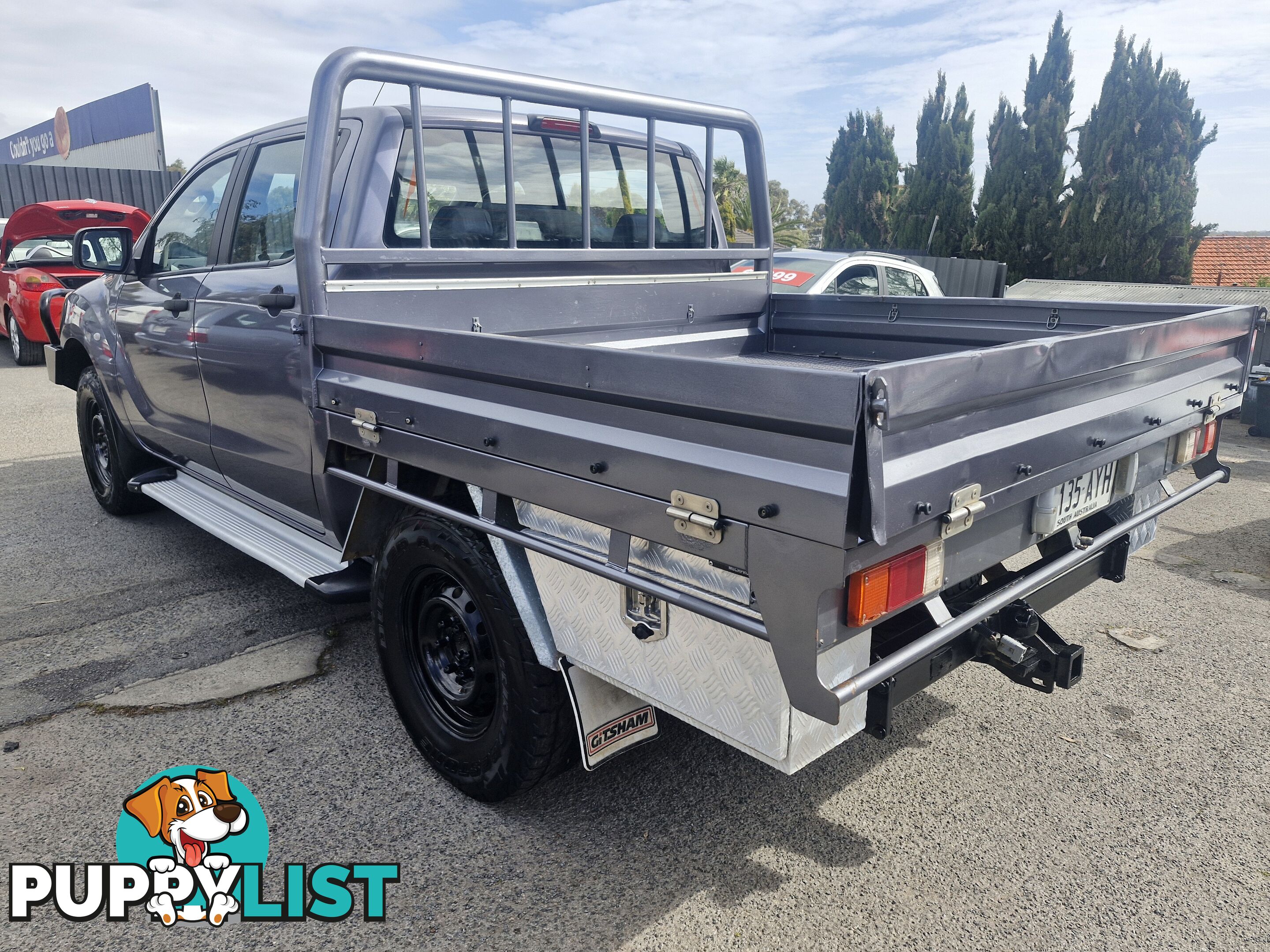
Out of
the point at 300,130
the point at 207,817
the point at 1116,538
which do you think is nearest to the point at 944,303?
the point at 1116,538

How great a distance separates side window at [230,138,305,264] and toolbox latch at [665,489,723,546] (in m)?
2.23

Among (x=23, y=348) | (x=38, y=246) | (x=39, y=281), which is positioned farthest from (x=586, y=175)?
(x=23, y=348)

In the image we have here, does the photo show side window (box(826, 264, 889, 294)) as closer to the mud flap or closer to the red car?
the mud flap

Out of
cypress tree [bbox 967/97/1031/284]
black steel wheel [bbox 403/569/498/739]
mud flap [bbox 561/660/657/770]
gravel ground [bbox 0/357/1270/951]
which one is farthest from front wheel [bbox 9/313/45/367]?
cypress tree [bbox 967/97/1031/284]

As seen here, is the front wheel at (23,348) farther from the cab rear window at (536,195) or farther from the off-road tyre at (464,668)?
the off-road tyre at (464,668)

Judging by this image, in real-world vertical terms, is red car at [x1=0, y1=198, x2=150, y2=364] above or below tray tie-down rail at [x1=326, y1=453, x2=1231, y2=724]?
above

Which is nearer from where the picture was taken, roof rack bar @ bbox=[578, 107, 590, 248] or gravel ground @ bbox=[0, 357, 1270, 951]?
gravel ground @ bbox=[0, 357, 1270, 951]

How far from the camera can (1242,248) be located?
2742 cm

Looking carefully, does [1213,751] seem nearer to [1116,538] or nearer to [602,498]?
[1116,538]

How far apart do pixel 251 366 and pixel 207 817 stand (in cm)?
166

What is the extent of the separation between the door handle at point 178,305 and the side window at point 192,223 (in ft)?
0.61

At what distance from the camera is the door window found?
7391mm

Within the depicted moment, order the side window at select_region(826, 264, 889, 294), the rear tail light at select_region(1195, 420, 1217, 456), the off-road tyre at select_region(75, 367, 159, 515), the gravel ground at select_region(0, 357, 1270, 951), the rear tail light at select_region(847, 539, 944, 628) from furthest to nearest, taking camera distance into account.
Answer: the side window at select_region(826, 264, 889, 294) → the off-road tyre at select_region(75, 367, 159, 515) → the rear tail light at select_region(1195, 420, 1217, 456) → the gravel ground at select_region(0, 357, 1270, 951) → the rear tail light at select_region(847, 539, 944, 628)

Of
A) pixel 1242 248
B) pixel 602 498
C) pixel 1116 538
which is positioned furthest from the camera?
pixel 1242 248
